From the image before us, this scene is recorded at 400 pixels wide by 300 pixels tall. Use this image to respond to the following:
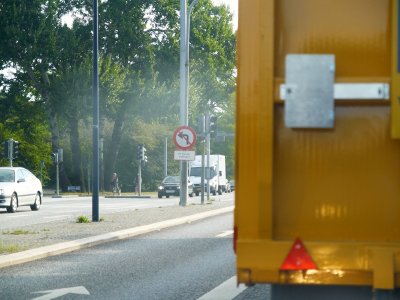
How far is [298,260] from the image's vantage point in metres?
5.12

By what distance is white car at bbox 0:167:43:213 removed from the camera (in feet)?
105

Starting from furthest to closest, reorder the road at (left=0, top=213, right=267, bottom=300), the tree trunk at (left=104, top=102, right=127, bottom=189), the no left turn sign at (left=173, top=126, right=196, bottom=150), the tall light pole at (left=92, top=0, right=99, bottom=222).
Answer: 1. the tree trunk at (left=104, top=102, right=127, bottom=189)
2. the no left turn sign at (left=173, top=126, right=196, bottom=150)
3. the tall light pole at (left=92, top=0, right=99, bottom=222)
4. the road at (left=0, top=213, right=267, bottom=300)

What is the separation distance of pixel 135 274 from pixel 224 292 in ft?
7.38

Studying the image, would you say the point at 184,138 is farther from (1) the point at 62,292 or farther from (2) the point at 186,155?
(1) the point at 62,292

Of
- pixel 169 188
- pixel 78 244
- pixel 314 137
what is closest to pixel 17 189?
pixel 78 244

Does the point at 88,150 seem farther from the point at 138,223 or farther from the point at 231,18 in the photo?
the point at 138,223

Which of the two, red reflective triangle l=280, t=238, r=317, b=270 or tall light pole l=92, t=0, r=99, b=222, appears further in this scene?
tall light pole l=92, t=0, r=99, b=222

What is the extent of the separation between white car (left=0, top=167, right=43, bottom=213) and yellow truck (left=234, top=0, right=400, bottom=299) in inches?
1077

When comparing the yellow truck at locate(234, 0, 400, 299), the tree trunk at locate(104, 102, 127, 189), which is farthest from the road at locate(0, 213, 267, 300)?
the tree trunk at locate(104, 102, 127, 189)

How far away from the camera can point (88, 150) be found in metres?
84.0

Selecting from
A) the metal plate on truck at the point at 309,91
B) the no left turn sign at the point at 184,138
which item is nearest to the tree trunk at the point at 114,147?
the no left turn sign at the point at 184,138

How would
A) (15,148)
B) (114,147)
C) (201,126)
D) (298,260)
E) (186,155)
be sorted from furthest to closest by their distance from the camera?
(114,147) < (15,148) < (201,126) < (186,155) < (298,260)

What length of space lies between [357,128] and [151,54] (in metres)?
56.6

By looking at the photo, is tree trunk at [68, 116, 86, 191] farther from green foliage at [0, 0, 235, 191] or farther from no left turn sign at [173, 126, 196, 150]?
no left turn sign at [173, 126, 196, 150]
